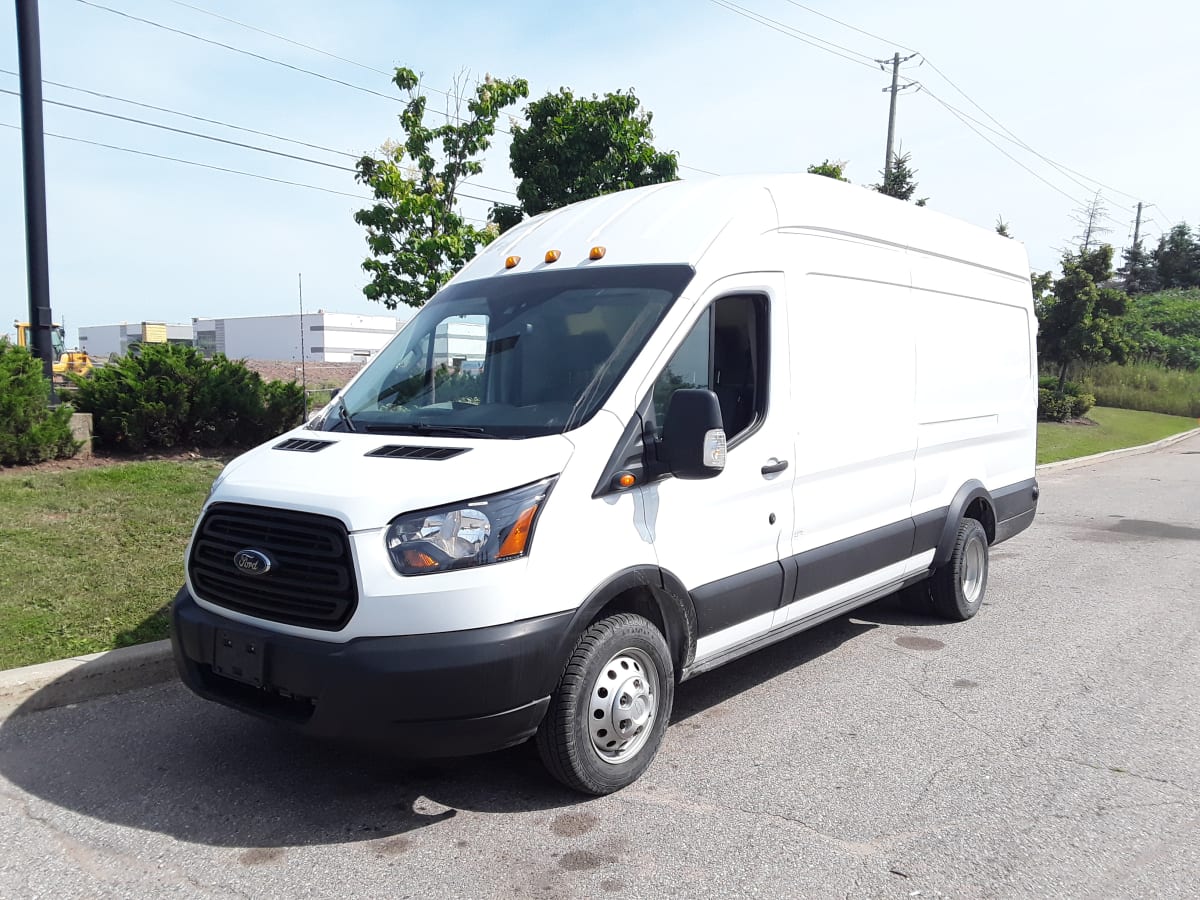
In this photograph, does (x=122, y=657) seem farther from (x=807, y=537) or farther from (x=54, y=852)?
(x=807, y=537)

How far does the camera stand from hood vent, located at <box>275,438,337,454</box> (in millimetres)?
4078

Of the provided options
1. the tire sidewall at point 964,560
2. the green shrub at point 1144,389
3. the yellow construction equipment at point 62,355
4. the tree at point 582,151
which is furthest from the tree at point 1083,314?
the yellow construction equipment at point 62,355

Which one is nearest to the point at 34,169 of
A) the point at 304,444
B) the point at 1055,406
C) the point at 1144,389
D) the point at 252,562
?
the point at 304,444

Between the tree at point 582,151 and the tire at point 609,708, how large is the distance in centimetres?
893

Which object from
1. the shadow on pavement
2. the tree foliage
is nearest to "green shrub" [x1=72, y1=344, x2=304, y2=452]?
the shadow on pavement

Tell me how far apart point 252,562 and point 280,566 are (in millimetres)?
132

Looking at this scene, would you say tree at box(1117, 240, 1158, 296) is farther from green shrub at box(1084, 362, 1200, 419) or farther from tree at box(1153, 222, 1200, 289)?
green shrub at box(1084, 362, 1200, 419)

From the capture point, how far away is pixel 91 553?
6812 millimetres

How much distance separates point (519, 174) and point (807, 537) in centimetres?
930

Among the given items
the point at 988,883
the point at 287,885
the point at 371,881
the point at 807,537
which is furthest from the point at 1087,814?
the point at 287,885

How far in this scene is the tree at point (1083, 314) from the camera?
28094 millimetres

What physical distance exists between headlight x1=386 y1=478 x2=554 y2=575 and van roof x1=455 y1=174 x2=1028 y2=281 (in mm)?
1588

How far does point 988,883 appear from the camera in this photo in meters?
3.29

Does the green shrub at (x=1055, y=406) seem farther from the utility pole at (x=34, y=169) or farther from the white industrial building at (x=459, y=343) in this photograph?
the white industrial building at (x=459, y=343)
